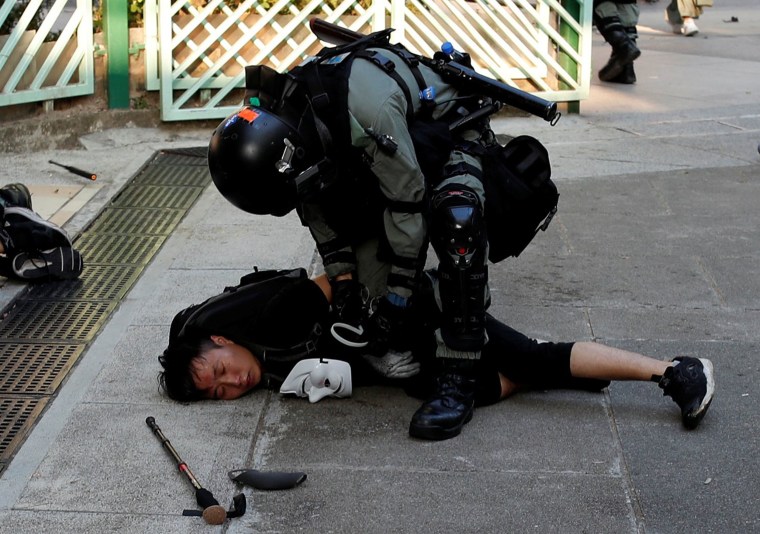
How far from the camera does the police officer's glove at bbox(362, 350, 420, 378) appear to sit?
4.28m

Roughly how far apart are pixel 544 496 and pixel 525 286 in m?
1.95

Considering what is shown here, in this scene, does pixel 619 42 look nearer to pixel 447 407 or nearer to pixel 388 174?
pixel 388 174

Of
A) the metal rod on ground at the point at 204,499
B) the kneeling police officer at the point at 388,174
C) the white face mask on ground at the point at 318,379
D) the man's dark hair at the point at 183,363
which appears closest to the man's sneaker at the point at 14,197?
the man's dark hair at the point at 183,363

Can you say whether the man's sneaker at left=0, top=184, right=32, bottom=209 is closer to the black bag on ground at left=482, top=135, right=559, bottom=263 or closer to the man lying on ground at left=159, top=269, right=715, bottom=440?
the man lying on ground at left=159, top=269, right=715, bottom=440

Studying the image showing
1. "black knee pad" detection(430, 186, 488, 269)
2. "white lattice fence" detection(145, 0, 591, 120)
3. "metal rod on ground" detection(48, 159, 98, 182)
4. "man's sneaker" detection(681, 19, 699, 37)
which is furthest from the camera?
"man's sneaker" detection(681, 19, 699, 37)

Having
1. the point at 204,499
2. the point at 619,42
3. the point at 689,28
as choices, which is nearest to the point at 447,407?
the point at 204,499

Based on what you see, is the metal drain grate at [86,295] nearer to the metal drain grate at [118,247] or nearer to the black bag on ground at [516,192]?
the metal drain grate at [118,247]

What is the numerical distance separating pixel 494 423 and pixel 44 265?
2.48 meters

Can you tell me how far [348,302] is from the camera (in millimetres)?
4387

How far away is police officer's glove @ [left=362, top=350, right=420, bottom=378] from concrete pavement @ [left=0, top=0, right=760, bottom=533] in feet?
0.32

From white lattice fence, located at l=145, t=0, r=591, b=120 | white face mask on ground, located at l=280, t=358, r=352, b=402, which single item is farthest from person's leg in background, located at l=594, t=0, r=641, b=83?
white face mask on ground, located at l=280, t=358, r=352, b=402

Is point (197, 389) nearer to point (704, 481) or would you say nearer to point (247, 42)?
point (704, 481)

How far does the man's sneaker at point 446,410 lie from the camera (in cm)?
395

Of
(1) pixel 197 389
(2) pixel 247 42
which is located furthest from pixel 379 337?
(2) pixel 247 42
